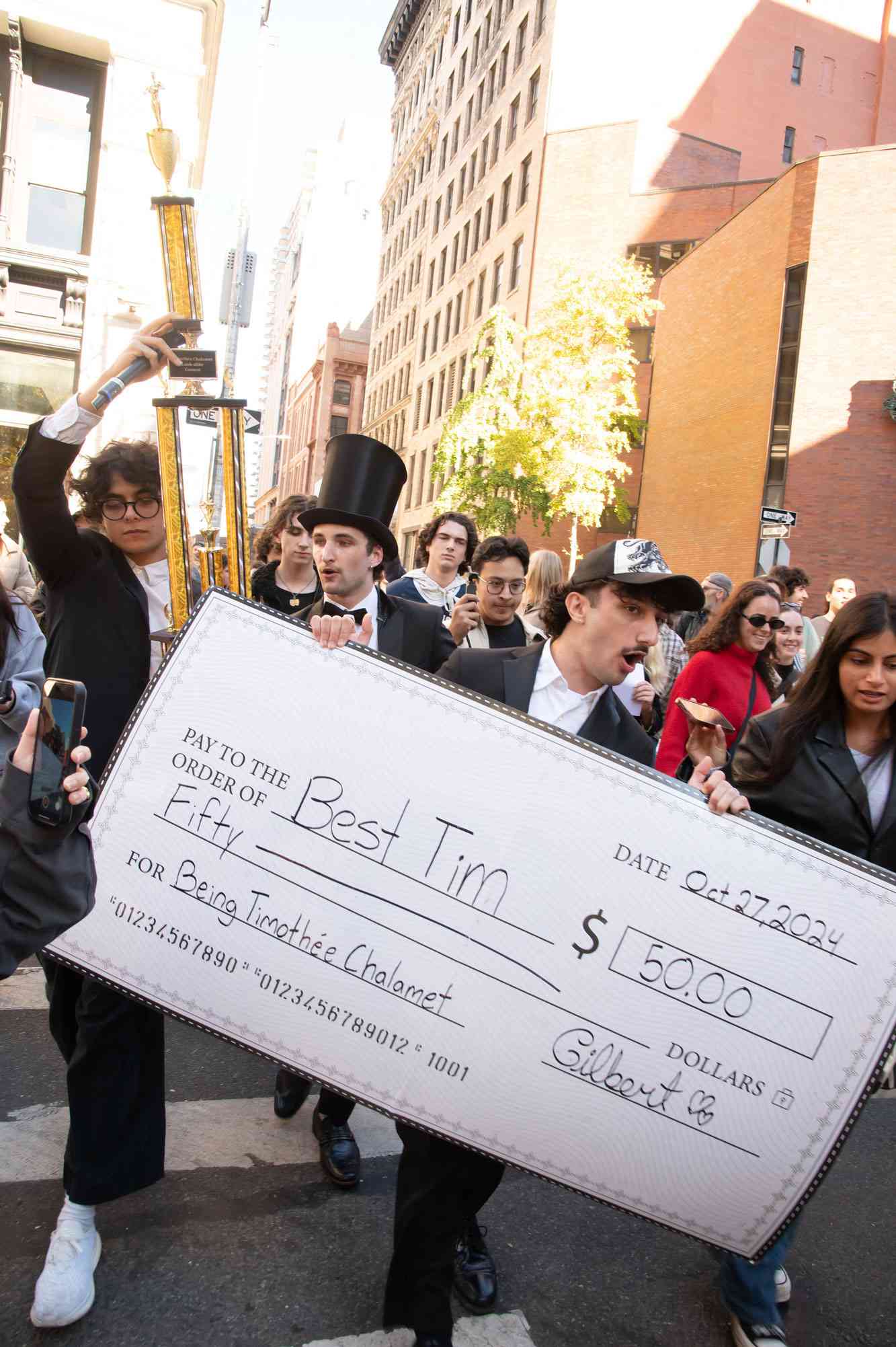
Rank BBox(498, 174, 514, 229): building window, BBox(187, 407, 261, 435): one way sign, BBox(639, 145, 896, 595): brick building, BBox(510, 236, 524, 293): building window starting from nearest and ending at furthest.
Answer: BBox(187, 407, 261, 435): one way sign
BBox(639, 145, 896, 595): brick building
BBox(510, 236, 524, 293): building window
BBox(498, 174, 514, 229): building window

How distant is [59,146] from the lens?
15.5 metres

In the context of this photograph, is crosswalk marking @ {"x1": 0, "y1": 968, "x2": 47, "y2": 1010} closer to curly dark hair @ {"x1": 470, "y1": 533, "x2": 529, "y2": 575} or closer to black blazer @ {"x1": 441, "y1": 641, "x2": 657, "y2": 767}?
black blazer @ {"x1": 441, "y1": 641, "x2": 657, "y2": 767}

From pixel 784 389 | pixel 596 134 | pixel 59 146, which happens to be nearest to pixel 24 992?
pixel 59 146

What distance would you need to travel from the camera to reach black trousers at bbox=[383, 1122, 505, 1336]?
2.47m

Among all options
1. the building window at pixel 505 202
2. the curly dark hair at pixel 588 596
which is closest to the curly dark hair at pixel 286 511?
the curly dark hair at pixel 588 596

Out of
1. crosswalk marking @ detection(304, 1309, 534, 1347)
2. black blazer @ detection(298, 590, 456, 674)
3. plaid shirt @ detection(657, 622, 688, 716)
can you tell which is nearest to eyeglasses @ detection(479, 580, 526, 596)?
black blazer @ detection(298, 590, 456, 674)

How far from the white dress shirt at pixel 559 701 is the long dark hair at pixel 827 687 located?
530 mm

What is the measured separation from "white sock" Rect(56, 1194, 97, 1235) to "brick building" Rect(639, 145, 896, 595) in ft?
79.6

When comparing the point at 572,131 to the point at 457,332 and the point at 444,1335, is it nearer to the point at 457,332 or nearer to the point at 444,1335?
the point at 457,332

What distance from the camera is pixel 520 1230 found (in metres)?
3.17

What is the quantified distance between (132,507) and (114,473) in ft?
0.35

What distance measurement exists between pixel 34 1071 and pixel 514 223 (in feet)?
129

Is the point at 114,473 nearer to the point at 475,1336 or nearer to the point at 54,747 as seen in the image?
the point at 54,747

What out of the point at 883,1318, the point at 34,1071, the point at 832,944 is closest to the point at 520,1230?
the point at 883,1318
